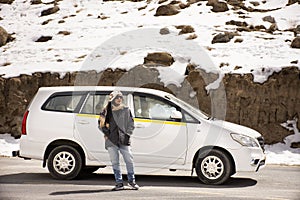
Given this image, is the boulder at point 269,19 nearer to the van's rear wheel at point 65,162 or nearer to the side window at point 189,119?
the side window at point 189,119

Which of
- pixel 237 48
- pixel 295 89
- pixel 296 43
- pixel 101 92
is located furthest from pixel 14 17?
pixel 101 92

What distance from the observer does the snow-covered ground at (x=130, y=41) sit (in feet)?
58.4

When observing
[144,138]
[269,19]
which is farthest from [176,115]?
[269,19]

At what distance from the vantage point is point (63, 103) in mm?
8914

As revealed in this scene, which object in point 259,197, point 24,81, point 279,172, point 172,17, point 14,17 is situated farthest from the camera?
point 14,17

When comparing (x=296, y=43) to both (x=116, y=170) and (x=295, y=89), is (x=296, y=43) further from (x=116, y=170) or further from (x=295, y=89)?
(x=116, y=170)

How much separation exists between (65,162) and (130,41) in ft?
53.9

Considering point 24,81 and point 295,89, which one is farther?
point 24,81

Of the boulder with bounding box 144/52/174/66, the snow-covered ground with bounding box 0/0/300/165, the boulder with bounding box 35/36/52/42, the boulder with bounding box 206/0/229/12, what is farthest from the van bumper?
the boulder with bounding box 206/0/229/12

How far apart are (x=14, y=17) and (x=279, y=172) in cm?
2723

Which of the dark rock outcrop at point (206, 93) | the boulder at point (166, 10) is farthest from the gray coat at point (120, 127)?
the boulder at point (166, 10)

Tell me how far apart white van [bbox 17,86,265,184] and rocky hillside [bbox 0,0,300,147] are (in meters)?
7.74

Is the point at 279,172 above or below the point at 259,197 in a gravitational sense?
below

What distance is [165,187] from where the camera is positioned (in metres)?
8.16
